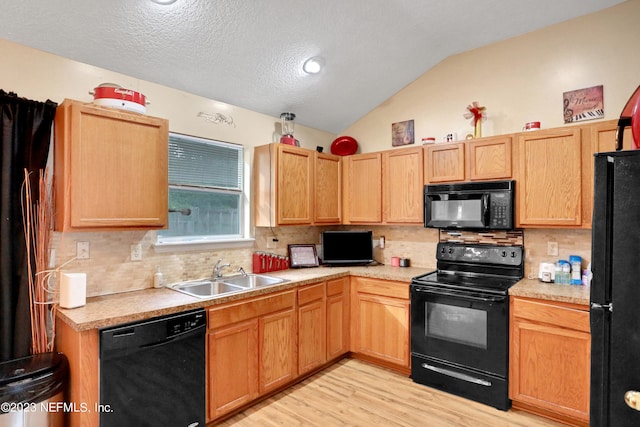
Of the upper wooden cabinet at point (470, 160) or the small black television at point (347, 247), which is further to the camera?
the small black television at point (347, 247)

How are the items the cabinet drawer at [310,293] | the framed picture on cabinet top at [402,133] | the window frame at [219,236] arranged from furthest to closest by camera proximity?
the framed picture on cabinet top at [402,133] → the cabinet drawer at [310,293] → the window frame at [219,236]

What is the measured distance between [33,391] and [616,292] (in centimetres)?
248

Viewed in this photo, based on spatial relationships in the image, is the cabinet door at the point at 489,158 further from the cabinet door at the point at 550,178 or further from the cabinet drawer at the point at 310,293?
the cabinet drawer at the point at 310,293

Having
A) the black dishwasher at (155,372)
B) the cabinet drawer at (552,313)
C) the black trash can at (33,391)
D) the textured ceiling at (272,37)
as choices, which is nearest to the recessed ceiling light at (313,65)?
the textured ceiling at (272,37)

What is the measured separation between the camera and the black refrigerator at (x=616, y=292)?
3.04 feet

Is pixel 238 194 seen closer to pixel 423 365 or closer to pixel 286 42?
pixel 286 42

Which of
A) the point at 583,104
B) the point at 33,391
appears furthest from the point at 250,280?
the point at 583,104

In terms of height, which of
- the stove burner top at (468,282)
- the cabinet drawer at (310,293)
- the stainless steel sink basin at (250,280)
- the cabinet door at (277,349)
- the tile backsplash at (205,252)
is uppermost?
the tile backsplash at (205,252)

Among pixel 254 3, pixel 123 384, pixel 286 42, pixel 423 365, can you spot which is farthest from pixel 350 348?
pixel 254 3

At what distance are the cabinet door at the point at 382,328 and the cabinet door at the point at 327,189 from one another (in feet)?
3.00

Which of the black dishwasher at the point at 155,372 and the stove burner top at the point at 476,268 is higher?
the stove burner top at the point at 476,268

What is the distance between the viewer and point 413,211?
11.6 ft

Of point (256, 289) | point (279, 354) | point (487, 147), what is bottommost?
point (279, 354)

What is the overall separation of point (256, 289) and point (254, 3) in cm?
202
